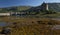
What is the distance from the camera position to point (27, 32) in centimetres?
967

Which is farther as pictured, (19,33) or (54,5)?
(54,5)

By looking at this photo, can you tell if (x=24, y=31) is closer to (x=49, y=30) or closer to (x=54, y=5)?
(x=49, y=30)

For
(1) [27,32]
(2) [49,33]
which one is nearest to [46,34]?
(2) [49,33]

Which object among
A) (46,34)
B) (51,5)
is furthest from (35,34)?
(51,5)

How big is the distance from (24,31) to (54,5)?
136 meters

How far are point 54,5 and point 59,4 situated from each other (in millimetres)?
5227

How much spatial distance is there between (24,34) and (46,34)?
1.21 metres

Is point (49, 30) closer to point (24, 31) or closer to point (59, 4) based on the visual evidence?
point (24, 31)

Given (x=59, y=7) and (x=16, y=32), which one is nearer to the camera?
(x=16, y=32)

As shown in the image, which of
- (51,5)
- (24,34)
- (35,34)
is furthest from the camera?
(51,5)

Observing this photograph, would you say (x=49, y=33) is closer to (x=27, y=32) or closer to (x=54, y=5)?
(x=27, y=32)

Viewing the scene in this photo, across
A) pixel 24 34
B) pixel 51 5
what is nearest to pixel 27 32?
pixel 24 34

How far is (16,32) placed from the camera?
10.2m

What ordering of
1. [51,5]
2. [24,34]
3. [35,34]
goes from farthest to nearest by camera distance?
[51,5], [35,34], [24,34]
